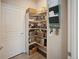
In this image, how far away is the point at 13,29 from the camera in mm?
4719

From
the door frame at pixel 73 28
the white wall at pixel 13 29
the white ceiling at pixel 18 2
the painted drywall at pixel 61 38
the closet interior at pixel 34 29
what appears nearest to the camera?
the door frame at pixel 73 28

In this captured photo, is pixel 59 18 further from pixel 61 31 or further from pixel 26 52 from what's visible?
pixel 26 52

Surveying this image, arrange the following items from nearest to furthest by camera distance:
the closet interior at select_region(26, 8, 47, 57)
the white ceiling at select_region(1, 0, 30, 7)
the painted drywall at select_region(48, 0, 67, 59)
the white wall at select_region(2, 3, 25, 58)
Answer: the painted drywall at select_region(48, 0, 67, 59), the white wall at select_region(2, 3, 25, 58), the white ceiling at select_region(1, 0, 30, 7), the closet interior at select_region(26, 8, 47, 57)

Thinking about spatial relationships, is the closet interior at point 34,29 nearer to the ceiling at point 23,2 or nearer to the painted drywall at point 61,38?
the ceiling at point 23,2

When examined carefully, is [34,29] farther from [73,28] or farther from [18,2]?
[73,28]

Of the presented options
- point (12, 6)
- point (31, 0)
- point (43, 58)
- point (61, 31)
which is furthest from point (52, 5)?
point (31, 0)

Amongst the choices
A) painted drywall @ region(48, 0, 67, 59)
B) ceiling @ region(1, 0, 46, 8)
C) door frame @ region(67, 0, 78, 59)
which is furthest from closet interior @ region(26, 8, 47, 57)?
door frame @ region(67, 0, 78, 59)

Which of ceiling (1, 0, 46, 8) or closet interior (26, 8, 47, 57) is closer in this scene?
ceiling (1, 0, 46, 8)

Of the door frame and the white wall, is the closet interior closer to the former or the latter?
the white wall

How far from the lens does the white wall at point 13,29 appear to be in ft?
14.2

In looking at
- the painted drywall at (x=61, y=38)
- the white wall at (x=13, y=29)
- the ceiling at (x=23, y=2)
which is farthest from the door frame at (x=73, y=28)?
the ceiling at (x=23, y=2)

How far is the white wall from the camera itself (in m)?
4.34

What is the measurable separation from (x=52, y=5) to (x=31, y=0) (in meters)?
3.96

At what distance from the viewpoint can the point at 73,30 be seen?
106 cm
